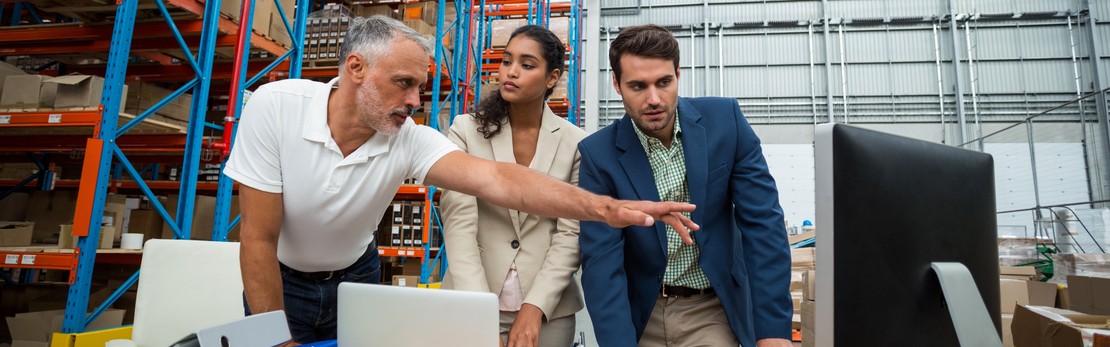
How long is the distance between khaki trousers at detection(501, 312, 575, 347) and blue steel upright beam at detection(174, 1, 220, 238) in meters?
2.41

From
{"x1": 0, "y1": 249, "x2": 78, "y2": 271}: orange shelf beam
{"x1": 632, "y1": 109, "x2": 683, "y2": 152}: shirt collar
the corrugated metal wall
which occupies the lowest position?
{"x1": 0, "y1": 249, "x2": 78, "y2": 271}: orange shelf beam

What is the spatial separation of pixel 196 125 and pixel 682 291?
295 centimetres

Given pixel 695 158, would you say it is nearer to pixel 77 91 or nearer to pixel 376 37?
pixel 376 37

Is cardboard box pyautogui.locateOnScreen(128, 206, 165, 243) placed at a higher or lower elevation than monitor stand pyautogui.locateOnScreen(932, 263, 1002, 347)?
higher

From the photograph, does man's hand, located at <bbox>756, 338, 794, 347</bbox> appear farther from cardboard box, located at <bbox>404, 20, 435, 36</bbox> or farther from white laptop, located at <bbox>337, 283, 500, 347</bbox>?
cardboard box, located at <bbox>404, 20, 435, 36</bbox>

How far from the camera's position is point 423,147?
167 centimetres

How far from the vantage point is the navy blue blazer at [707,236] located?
4.52ft

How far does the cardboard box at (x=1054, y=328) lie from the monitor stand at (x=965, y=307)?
86 centimetres

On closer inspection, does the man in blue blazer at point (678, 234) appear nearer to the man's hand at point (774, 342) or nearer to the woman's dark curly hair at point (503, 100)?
the man's hand at point (774, 342)

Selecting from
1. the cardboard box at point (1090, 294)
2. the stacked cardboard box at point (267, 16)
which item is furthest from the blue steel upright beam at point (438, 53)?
the cardboard box at point (1090, 294)

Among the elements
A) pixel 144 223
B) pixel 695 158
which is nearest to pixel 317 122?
pixel 695 158

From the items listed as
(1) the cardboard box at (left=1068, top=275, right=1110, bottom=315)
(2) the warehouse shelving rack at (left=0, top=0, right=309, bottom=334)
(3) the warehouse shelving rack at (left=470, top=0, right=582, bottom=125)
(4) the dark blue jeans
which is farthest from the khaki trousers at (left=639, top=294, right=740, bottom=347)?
(3) the warehouse shelving rack at (left=470, top=0, right=582, bottom=125)

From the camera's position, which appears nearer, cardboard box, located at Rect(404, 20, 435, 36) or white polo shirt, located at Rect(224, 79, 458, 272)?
white polo shirt, located at Rect(224, 79, 458, 272)

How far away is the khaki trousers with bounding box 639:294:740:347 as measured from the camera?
4.64 feet
